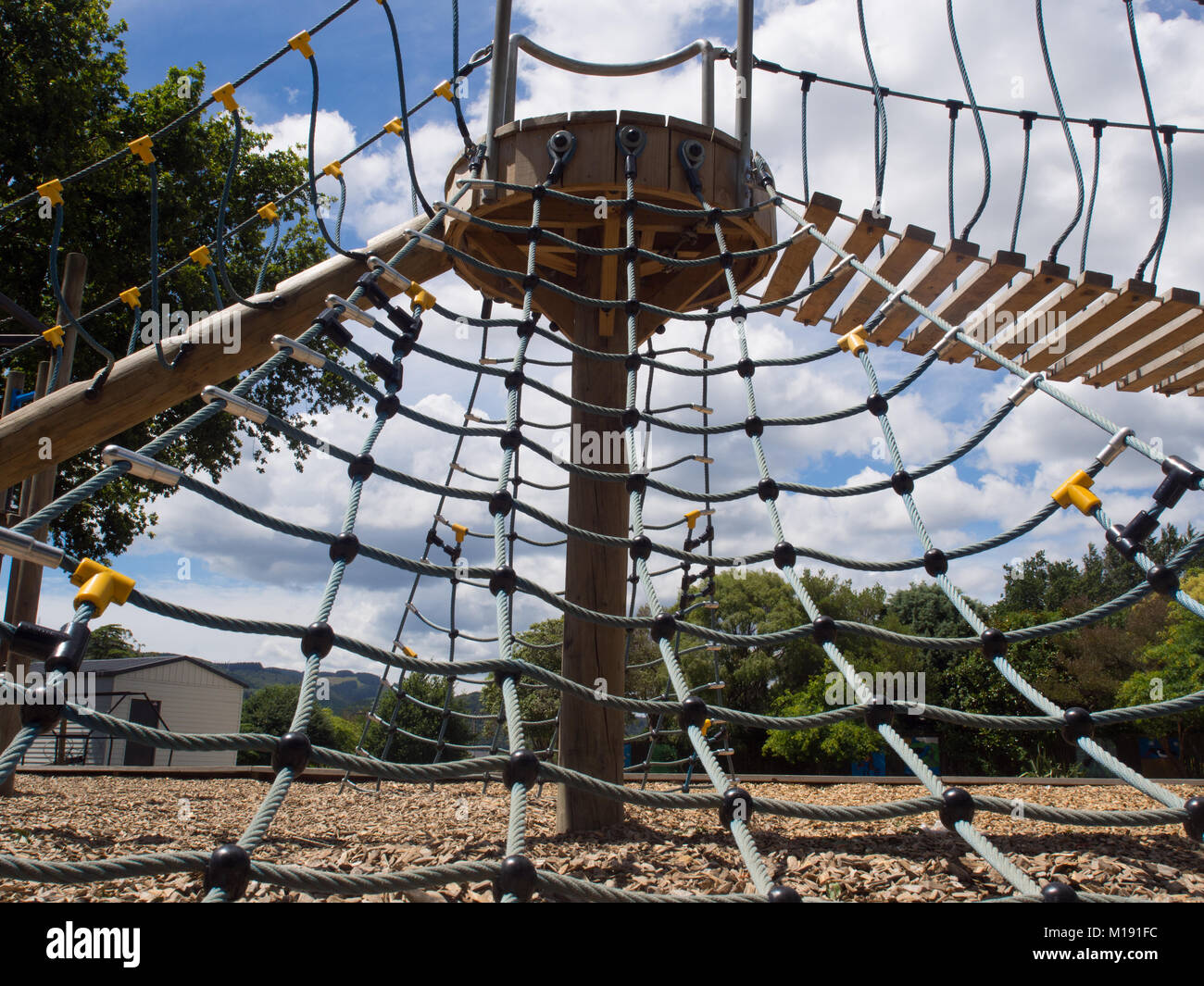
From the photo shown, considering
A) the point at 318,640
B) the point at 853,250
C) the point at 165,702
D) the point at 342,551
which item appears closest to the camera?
the point at 318,640

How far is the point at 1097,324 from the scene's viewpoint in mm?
3666

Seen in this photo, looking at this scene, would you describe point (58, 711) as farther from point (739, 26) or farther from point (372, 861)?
point (739, 26)

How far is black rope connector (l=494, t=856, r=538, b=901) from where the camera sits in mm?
1409

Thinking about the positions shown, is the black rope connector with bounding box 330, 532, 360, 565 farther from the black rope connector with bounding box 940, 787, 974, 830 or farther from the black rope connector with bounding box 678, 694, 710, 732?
the black rope connector with bounding box 940, 787, 974, 830

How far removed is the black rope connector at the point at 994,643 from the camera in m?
2.12

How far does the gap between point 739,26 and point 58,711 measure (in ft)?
12.7

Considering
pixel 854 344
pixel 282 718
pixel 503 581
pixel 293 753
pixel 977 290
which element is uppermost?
pixel 977 290

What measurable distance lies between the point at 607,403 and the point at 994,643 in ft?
6.10

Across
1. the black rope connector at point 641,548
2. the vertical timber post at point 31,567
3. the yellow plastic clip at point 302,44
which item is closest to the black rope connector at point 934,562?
the black rope connector at point 641,548

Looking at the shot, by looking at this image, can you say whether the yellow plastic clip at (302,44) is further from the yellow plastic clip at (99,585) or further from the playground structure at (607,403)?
the yellow plastic clip at (99,585)

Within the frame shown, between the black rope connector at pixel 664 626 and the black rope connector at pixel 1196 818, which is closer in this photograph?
the black rope connector at pixel 1196 818

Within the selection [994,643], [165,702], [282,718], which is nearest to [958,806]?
[994,643]

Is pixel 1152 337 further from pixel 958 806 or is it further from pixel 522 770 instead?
pixel 522 770

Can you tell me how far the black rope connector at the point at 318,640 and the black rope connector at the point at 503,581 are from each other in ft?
1.57
